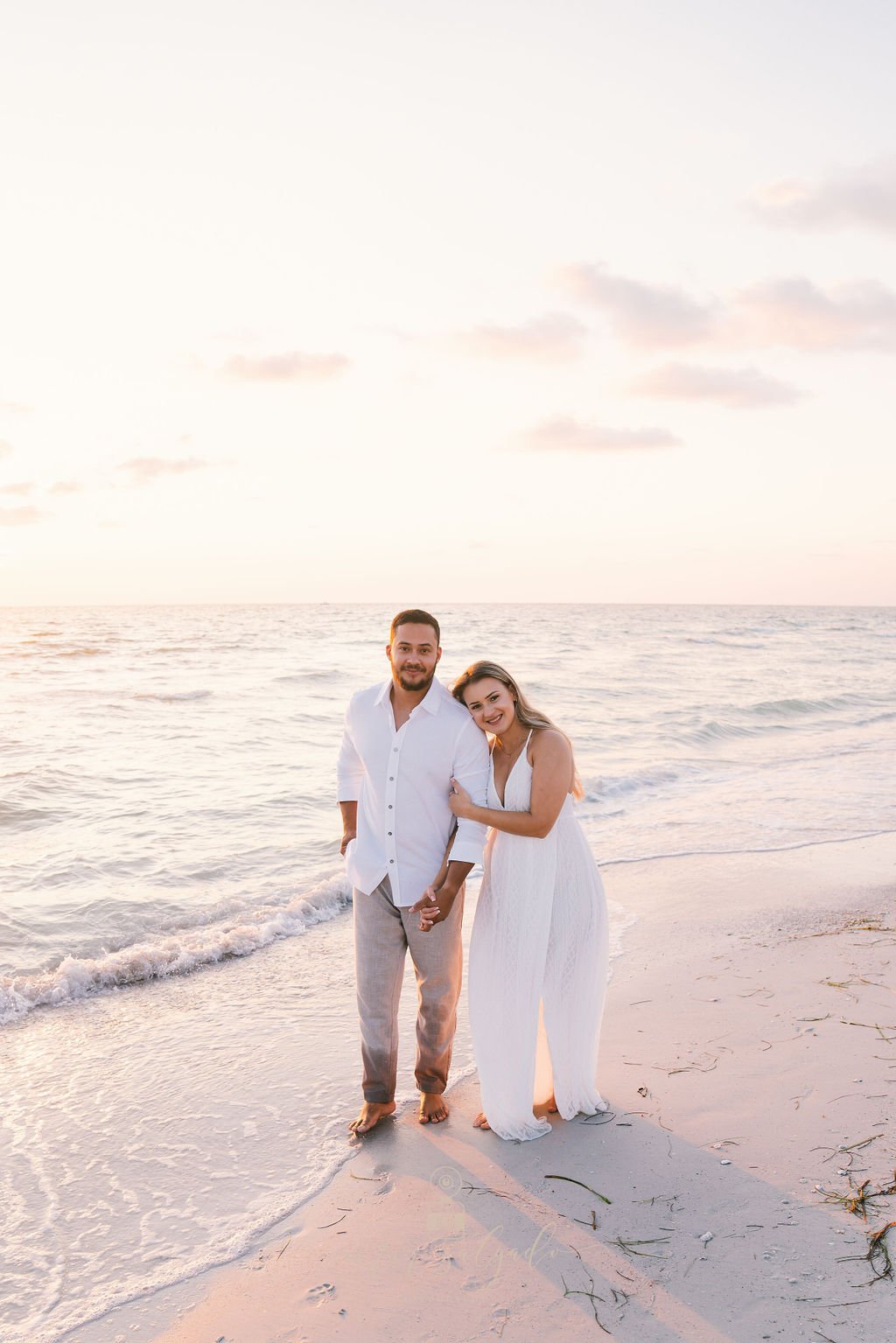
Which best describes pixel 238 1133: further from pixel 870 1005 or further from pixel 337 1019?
pixel 870 1005

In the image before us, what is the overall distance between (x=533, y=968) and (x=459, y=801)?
76cm

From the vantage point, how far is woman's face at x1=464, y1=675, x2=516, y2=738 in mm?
3846

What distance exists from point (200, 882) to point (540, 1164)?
5240 mm

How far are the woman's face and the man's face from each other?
206mm

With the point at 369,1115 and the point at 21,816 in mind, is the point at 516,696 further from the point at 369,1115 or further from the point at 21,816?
the point at 21,816

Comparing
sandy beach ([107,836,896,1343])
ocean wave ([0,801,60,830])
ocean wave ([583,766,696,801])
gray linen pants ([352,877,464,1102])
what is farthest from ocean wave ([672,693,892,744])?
gray linen pants ([352,877,464,1102])

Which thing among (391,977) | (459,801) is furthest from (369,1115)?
(459,801)

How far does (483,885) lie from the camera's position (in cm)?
401

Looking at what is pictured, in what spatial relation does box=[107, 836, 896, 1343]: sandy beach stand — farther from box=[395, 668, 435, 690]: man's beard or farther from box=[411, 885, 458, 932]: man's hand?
box=[395, 668, 435, 690]: man's beard

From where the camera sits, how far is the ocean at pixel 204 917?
3.57 meters

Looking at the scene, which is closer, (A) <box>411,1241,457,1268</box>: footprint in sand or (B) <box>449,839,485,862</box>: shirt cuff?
(A) <box>411,1241,457,1268</box>: footprint in sand

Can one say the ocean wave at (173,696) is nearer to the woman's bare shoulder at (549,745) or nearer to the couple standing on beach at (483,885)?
the couple standing on beach at (483,885)

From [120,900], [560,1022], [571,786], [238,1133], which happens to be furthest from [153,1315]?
[120,900]

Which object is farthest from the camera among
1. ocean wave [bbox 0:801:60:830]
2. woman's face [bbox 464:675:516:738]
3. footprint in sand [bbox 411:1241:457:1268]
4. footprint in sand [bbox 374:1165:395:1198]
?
ocean wave [bbox 0:801:60:830]
